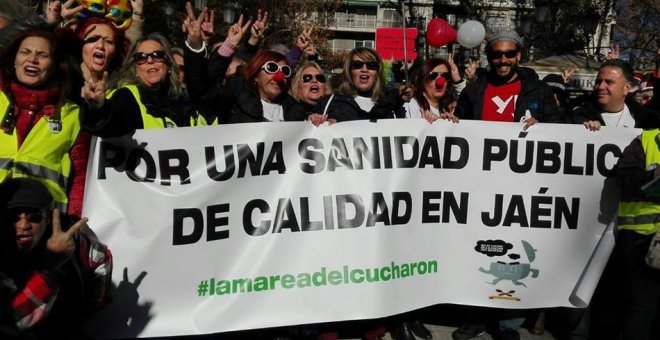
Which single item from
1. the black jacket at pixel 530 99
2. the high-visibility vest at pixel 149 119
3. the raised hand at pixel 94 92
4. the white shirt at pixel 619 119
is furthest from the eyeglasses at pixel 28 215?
the white shirt at pixel 619 119

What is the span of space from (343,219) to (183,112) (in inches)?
44.9

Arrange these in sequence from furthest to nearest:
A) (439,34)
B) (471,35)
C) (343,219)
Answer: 1. (439,34)
2. (471,35)
3. (343,219)

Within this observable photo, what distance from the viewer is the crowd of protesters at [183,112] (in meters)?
2.67

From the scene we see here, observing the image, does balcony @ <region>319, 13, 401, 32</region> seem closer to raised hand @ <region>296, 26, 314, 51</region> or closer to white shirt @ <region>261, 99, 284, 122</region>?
Result: raised hand @ <region>296, 26, 314, 51</region>

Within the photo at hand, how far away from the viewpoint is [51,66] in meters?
3.02

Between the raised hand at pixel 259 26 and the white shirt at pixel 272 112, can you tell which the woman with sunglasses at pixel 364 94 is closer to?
the white shirt at pixel 272 112

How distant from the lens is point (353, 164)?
3.78 metres

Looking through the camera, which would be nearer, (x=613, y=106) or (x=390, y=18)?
(x=613, y=106)

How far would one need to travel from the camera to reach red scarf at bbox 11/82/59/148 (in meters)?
2.93

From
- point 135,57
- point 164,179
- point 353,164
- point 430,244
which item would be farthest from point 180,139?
point 430,244

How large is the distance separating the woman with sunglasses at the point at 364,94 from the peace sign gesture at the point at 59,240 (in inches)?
72.1

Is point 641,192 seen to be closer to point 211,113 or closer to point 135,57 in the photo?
point 211,113

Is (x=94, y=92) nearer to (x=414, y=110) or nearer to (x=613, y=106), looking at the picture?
(x=414, y=110)

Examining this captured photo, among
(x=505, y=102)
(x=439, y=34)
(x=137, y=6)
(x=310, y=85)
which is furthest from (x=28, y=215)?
(x=439, y=34)
